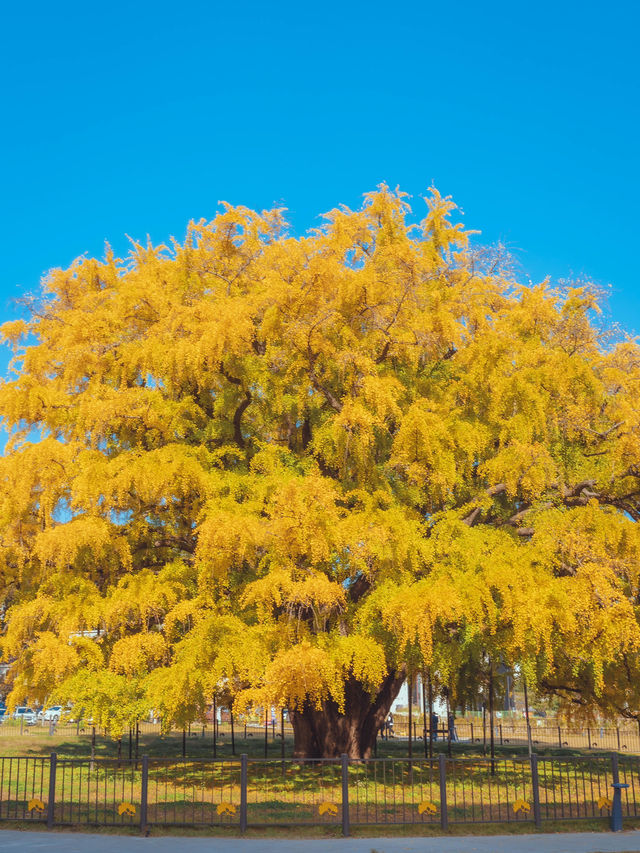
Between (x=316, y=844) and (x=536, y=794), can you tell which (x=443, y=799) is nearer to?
(x=536, y=794)

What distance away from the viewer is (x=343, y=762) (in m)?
12.8

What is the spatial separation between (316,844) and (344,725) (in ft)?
32.2

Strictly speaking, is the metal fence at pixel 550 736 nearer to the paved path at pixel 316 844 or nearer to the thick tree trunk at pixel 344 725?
the thick tree trunk at pixel 344 725

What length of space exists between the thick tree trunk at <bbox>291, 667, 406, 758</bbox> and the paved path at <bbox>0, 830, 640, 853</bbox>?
8.62 m

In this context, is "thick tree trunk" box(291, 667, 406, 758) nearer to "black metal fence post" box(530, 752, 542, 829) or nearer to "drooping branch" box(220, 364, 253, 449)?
"drooping branch" box(220, 364, 253, 449)

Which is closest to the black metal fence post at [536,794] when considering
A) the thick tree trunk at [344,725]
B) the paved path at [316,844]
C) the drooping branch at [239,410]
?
the paved path at [316,844]

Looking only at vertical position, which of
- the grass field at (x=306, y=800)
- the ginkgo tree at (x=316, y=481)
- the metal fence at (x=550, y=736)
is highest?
the ginkgo tree at (x=316, y=481)

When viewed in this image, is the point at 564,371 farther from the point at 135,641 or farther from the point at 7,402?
the point at 7,402

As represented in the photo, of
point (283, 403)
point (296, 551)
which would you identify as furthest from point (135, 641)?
point (283, 403)

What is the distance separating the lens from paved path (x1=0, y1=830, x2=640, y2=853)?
11281 millimetres

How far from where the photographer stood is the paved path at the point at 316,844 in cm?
1128

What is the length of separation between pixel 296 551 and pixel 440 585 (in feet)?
9.49

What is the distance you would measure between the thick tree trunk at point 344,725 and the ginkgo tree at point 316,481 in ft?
0.24

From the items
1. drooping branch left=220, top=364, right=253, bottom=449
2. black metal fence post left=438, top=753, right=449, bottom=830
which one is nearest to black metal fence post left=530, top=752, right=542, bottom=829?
black metal fence post left=438, top=753, right=449, bottom=830
